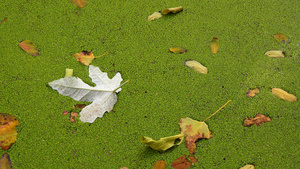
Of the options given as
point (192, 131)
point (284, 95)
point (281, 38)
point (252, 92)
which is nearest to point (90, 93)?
point (192, 131)

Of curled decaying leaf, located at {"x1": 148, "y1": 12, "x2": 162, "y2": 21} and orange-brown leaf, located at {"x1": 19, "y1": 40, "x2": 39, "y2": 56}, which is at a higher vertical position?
curled decaying leaf, located at {"x1": 148, "y1": 12, "x2": 162, "y2": 21}

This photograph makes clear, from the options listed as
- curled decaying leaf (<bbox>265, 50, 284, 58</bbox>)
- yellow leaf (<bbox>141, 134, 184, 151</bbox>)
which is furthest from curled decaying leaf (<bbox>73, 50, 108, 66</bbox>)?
curled decaying leaf (<bbox>265, 50, 284, 58</bbox>)

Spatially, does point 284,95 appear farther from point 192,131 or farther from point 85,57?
point 85,57

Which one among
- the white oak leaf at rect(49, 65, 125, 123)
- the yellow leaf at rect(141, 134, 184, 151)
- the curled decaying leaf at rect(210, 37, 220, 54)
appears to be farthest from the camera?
the curled decaying leaf at rect(210, 37, 220, 54)

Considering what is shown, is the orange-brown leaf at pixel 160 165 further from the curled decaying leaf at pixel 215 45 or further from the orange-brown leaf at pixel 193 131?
the curled decaying leaf at pixel 215 45

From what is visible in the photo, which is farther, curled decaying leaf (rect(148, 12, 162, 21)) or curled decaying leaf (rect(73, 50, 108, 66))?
curled decaying leaf (rect(148, 12, 162, 21))

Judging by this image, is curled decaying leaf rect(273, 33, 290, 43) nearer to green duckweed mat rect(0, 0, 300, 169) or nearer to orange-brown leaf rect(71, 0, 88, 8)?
green duckweed mat rect(0, 0, 300, 169)

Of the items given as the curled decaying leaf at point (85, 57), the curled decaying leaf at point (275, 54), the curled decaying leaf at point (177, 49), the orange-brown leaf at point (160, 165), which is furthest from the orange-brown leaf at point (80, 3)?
the curled decaying leaf at point (275, 54)

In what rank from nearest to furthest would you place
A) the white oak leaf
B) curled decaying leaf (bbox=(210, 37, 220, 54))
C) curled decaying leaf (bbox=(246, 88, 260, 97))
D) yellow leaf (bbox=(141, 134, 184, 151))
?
yellow leaf (bbox=(141, 134, 184, 151)), the white oak leaf, curled decaying leaf (bbox=(246, 88, 260, 97)), curled decaying leaf (bbox=(210, 37, 220, 54))
